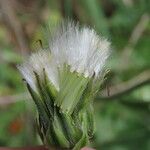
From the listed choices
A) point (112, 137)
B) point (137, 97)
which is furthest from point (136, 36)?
point (112, 137)

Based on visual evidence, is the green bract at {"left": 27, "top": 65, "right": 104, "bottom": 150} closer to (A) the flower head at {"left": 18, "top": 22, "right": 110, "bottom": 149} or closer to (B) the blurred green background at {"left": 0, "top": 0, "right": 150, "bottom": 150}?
(A) the flower head at {"left": 18, "top": 22, "right": 110, "bottom": 149}

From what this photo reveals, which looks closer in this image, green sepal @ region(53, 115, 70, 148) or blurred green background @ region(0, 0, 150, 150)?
green sepal @ region(53, 115, 70, 148)

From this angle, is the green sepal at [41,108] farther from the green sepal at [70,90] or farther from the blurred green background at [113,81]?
the blurred green background at [113,81]

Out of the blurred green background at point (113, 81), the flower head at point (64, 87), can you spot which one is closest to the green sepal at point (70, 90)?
the flower head at point (64, 87)

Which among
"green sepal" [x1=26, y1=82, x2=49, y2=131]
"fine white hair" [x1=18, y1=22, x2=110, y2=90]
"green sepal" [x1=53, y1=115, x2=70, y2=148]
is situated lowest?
"green sepal" [x1=53, y1=115, x2=70, y2=148]

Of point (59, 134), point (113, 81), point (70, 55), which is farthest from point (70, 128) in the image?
point (113, 81)

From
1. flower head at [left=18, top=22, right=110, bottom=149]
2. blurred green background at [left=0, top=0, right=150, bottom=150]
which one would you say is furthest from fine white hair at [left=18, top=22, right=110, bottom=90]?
blurred green background at [left=0, top=0, right=150, bottom=150]
